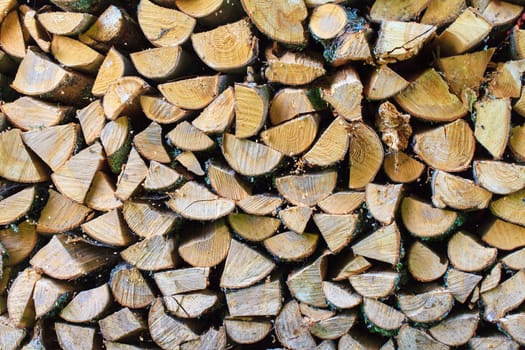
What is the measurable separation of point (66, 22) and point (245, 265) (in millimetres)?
965

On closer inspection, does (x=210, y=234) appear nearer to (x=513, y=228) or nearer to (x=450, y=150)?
(x=450, y=150)

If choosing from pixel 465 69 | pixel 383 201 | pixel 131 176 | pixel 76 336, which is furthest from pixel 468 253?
pixel 76 336

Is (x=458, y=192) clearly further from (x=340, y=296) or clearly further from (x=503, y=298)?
(x=340, y=296)

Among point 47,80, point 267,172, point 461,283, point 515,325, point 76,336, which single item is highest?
point 47,80

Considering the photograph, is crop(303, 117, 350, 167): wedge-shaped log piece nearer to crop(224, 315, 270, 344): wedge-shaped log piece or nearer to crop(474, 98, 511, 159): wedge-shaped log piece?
crop(474, 98, 511, 159): wedge-shaped log piece

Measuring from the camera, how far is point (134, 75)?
1.73 m

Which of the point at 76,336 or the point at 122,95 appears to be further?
the point at 76,336

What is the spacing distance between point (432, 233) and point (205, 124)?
74 centimetres

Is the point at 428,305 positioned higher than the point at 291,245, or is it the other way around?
the point at 291,245

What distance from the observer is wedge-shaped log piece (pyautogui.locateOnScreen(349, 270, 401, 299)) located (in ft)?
5.28

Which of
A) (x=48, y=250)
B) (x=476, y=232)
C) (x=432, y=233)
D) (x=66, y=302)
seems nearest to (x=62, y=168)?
(x=48, y=250)

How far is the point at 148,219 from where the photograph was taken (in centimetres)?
174

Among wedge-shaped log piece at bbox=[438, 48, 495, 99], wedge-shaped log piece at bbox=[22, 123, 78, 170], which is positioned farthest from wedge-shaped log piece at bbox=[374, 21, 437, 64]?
wedge-shaped log piece at bbox=[22, 123, 78, 170]

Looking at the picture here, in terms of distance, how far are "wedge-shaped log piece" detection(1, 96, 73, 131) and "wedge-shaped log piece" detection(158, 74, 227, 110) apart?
15.5 inches
